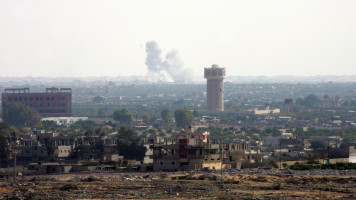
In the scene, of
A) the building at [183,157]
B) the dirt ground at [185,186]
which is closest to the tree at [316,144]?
the building at [183,157]

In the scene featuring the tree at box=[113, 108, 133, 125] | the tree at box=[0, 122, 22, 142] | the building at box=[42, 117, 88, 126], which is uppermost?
the tree at box=[0, 122, 22, 142]

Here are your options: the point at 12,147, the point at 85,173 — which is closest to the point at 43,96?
the point at 12,147

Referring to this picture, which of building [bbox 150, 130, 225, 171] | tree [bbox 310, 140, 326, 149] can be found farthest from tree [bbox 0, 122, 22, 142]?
building [bbox 150, 130, 225, 171]

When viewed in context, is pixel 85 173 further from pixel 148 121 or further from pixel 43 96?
pixel 43 96

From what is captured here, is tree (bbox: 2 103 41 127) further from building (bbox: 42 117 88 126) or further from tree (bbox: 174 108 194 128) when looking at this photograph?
tree (bbox: 174 108 194 128)

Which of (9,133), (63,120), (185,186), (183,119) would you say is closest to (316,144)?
(9,133)

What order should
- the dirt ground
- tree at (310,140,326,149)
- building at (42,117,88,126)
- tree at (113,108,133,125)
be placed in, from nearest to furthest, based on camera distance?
1. the dirt ground
2. tree at (310,140,326,149)
3. tree at (113,108,133,125)
4. building at (42,117,88,126)

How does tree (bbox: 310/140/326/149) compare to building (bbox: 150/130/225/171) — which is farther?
tree (bbox: 310/140/326/149)
